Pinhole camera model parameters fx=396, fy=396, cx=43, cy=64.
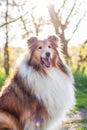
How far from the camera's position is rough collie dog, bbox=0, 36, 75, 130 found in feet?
21.1

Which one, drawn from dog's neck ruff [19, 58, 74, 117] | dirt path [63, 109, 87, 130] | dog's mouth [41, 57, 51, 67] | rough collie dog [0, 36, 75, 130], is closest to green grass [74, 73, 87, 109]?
dirt path [63, 109, 87, 130]

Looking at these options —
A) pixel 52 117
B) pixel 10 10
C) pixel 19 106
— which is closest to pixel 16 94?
pixel 19 106

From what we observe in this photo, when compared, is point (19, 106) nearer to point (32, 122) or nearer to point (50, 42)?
point (32, 122)

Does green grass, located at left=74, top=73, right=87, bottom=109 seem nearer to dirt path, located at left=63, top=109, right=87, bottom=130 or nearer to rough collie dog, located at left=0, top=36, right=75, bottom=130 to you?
dirt path, located at left=63, top=109, right=87, bottom=130

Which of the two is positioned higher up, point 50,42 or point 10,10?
point 10,10

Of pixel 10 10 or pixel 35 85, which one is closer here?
pixel 35 85

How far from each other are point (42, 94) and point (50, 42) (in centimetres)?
89

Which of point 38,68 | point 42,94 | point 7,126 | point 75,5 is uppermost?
point 75,5

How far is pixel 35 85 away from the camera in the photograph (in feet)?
21.2

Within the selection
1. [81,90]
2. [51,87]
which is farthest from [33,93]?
[81,90]

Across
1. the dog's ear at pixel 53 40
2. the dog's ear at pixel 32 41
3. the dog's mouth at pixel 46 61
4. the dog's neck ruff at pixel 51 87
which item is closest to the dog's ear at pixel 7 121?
the dog's neck ruff at pixel 51 87

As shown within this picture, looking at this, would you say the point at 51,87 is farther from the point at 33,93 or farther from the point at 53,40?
the point at 53,40

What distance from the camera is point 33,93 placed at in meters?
6.44

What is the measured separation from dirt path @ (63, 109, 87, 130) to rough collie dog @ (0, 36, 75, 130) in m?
1.62
